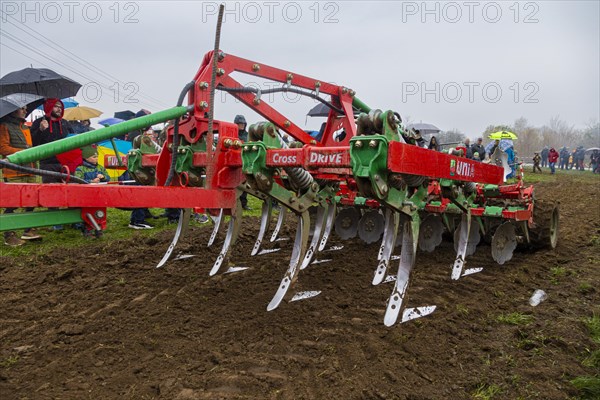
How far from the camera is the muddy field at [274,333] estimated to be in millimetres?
2789

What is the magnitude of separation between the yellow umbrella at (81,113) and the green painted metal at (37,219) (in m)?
8.32

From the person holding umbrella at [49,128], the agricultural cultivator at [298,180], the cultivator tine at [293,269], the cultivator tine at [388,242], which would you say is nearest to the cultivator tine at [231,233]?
the agricultural cultivator at [298,180]

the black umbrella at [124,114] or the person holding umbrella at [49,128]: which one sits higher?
the black umbrella at [124,114]

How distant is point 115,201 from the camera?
293 centimetres

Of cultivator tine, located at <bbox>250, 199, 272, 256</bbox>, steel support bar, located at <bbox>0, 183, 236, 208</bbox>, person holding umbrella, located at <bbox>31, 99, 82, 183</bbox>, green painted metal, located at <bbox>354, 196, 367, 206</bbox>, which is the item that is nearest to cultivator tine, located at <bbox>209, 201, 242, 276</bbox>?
cultivator tine, located at <bbox>250, 199, 272, 256</bbox>

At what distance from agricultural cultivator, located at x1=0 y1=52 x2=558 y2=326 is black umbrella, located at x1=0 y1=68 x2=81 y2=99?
365 centimetres

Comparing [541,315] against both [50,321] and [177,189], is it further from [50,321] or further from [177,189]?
[50,321]

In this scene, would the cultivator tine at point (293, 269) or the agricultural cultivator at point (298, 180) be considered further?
the cultivator tine at point (293, 269)

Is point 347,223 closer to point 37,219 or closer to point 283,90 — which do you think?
point 283,90

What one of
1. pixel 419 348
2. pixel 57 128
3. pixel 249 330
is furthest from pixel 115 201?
pixel 57 128

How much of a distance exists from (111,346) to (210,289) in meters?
1.33


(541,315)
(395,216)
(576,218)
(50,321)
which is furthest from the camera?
(576,218)

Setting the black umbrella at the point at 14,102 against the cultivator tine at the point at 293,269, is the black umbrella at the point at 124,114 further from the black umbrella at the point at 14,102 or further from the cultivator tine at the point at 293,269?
the cultivator tine at the point at 293,269

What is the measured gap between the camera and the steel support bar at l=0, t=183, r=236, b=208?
8.21 feet
